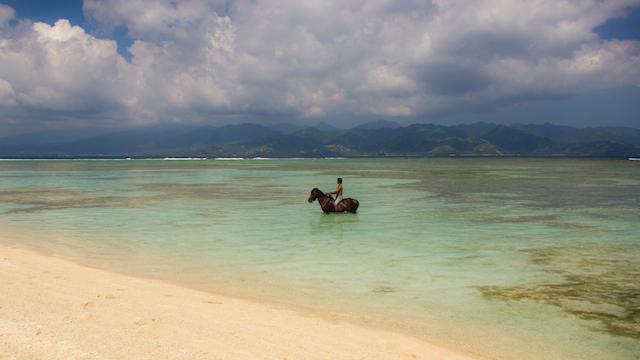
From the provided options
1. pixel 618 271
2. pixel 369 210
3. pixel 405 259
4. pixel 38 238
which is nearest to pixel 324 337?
pixel 405 259

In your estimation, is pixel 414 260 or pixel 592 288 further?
pixel 414 260

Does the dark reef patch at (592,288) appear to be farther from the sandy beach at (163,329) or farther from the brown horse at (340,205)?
the brown horse at (340,205)

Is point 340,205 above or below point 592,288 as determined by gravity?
above

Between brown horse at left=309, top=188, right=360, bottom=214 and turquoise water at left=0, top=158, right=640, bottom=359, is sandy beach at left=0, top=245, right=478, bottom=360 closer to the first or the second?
turquoise water at left=0, top=158, right=640, bottom=359

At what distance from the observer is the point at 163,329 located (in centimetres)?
584

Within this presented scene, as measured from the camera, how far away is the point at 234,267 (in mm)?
10766

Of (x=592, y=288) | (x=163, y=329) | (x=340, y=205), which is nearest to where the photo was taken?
(x=163, y=329)

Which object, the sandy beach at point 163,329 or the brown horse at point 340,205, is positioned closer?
the sandy beach at point 163,329

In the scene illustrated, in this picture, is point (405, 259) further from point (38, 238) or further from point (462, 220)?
point (38, 238)

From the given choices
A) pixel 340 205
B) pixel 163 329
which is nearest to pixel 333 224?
pixel 340 205

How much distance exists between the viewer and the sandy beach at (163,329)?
203 inches

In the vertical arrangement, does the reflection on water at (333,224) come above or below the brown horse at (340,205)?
below

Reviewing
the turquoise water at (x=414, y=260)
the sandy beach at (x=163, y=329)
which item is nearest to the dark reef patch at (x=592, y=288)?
the turquoise water at (x=414, y=260)

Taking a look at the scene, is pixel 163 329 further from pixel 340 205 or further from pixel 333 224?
pixel 340 205
